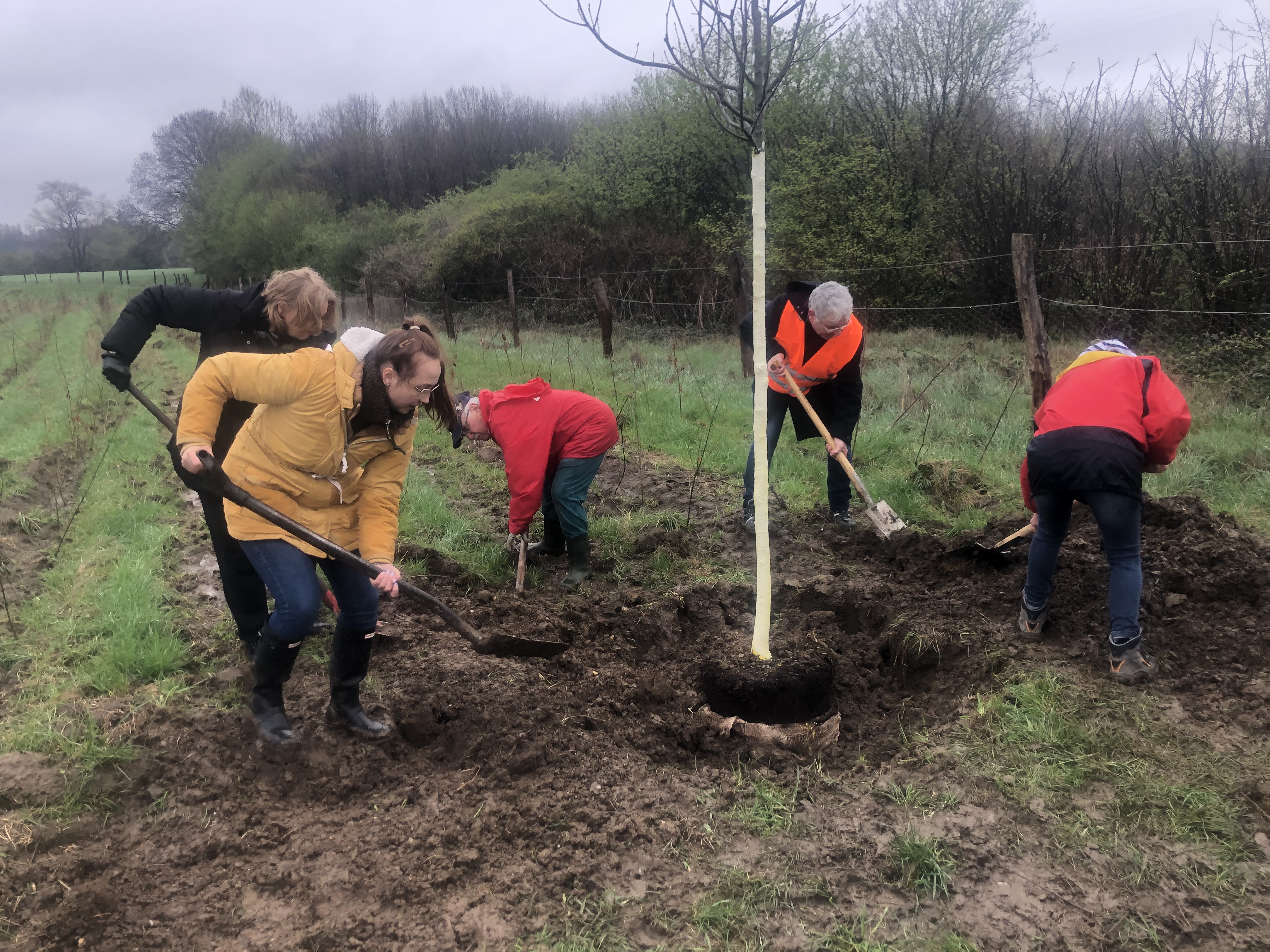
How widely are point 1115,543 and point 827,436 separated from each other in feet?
6.17

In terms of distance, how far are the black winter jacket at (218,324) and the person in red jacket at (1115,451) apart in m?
3.01

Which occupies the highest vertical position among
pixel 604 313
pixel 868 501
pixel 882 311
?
pixel 604 313

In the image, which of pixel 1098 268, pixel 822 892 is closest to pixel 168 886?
pixel 822 892

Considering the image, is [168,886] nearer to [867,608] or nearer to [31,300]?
[867,608]

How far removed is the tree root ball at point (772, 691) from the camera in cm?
326

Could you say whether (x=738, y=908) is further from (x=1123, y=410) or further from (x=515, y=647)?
(x=1123, y=410)

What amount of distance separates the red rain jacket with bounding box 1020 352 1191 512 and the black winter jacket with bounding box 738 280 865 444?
1843 mm

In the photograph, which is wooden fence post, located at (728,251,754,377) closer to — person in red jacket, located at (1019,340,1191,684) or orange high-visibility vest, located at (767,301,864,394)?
orange high-visibility vest, located at (767,301,864,394)

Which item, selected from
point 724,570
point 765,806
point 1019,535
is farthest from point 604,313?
point 765,806

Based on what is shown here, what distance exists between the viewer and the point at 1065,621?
12.6 ft

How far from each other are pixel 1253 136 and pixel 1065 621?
7864 millimetres

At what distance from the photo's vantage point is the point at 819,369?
16.3ft

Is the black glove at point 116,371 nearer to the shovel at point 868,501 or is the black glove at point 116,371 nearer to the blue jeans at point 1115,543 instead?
the shovel at point 868,501

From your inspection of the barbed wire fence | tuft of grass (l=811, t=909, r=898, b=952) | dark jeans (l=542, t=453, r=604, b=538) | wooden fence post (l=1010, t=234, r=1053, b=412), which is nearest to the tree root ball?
tuft of grass (l=811, t=909, r=898, b=952)
